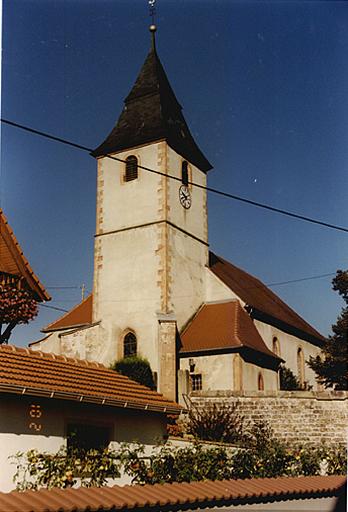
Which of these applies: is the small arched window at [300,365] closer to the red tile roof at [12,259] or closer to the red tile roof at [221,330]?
the red tile roof at [221,330]

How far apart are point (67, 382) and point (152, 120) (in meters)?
19.9

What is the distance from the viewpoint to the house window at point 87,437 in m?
11.2

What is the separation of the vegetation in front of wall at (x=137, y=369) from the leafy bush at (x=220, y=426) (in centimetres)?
482

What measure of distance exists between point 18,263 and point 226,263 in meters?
22.2

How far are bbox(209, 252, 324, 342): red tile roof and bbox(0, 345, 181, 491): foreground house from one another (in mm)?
15951

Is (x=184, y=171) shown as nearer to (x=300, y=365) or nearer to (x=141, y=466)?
(x=300, y=365)

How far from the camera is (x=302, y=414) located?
1925 cm

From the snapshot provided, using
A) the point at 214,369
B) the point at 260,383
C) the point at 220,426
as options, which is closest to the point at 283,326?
the point at 260,383

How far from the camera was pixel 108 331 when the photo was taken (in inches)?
1091

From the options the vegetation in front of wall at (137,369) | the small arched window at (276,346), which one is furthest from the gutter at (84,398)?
the small arched window at (276,346)

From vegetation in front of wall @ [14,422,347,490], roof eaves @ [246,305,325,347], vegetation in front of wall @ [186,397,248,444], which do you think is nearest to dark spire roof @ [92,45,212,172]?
roof eaves @ [246,305,325,347]

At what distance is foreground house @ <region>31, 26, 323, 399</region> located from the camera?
1024 inches

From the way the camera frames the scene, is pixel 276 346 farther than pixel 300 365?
No

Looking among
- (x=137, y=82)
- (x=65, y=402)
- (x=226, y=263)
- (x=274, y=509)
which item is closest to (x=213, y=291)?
(x=226, y=263)
